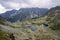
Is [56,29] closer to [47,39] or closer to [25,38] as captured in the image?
[47,39]

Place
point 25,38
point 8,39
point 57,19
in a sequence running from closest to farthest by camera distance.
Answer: point 8,39 → point 25,38 → point 57,19

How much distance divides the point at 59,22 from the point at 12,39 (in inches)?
3838

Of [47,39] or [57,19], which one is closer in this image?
[47,39]

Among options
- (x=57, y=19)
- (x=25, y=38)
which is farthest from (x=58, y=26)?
(x=25, y=38)

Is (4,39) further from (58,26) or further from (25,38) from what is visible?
(58,26)

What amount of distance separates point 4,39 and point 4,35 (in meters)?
3.48

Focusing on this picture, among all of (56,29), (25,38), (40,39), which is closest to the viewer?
(25,38)

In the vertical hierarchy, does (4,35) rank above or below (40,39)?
above

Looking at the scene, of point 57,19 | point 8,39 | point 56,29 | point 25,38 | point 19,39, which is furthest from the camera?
point 57,19

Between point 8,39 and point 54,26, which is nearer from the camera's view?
point 8,39

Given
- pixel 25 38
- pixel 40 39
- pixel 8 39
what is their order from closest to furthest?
1. pixel 8 39
2. pixel 25 38
3. pixel 40 39

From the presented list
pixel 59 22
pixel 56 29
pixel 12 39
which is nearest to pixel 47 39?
pixel 12 39

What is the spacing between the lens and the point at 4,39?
219 feet

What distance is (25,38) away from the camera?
80.8 meters
